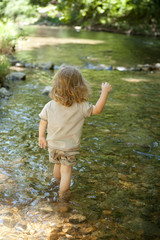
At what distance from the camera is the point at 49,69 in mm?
11422

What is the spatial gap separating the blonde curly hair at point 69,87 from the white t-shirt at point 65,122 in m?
0.07

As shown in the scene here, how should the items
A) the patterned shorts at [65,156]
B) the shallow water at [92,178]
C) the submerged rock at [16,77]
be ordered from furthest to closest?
the submerged rock at [16,77], the patterned shorts at [65,156], the shallow water at [92,178]

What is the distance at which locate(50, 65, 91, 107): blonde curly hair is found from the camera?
9.59ft

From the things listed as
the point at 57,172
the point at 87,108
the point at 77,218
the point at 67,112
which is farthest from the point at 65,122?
the point at 77,218

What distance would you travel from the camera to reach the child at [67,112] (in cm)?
294

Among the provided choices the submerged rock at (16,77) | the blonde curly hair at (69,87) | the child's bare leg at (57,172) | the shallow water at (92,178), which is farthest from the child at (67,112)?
the submerged rock at (16,77)

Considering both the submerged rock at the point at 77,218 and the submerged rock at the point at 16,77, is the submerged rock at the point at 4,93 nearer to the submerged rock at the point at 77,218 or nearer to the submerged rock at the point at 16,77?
the submerged rock at the point at 16,77

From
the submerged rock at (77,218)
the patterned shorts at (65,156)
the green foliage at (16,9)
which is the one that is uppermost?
the green foliage at (16,9)

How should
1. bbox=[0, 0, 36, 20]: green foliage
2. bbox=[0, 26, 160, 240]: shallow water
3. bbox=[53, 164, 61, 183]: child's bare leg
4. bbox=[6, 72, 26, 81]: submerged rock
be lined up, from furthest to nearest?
bbox=[0, 0, 36, 20]: green foliage → bbox=[6, 72, 26, 81]: submerged rock → bbox=[53, 164, 61, 183]: child's bare leg → bbox=[0, 26, 160, 240]: shallow water

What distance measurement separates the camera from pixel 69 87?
9.64ft

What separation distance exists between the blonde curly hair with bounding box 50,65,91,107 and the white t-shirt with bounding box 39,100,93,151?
75 millimetres

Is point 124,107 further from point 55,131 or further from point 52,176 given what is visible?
point 55,131

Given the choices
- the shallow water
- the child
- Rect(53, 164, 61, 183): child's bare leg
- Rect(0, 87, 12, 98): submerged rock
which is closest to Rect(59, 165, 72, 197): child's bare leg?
the child

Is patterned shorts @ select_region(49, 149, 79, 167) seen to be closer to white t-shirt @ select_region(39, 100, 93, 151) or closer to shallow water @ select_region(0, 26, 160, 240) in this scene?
white t-shirt @ select_region(39, 100, 93, 151)
